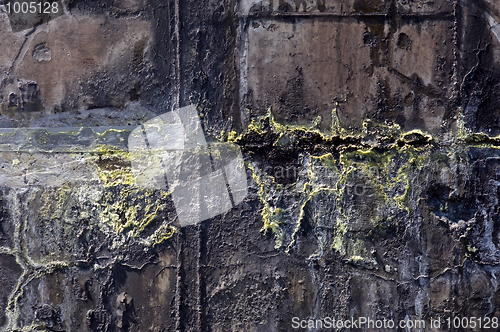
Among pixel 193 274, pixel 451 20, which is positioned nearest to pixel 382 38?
pixel 451 20

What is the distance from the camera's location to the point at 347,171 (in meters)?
2.05

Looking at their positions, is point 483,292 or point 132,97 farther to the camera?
point 132,97

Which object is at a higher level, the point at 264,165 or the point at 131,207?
the point at 264,165

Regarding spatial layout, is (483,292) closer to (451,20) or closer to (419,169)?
(419,169)

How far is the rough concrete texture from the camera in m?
2.02

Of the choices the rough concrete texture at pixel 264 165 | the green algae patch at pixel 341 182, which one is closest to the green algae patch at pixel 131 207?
the rough concrete texture at pixel 264 165

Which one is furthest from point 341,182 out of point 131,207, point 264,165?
point 131,207

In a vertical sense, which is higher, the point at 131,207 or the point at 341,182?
the point at 341,182

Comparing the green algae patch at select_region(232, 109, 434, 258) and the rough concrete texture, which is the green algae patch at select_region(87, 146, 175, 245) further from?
the green algae patch at select_region(232, 109, 434, 258)

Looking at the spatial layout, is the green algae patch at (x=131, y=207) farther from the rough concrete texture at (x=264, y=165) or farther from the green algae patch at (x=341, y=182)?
the green algae patch at (x=341, y=182)

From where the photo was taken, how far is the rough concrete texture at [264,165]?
2.02 metres

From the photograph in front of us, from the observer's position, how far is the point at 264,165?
2098 mm

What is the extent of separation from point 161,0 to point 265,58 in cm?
74

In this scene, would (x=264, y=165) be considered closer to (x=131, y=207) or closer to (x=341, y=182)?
(x=341, y=182)
